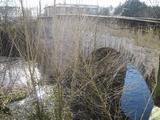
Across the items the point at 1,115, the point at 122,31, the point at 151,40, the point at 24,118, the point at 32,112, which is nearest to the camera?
the point at 32,112

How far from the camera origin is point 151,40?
779cm

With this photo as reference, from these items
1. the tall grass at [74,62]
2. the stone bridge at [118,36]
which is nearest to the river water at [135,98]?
the tall grass at [74,62]

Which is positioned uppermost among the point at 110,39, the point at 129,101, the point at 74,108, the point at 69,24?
the point at 69,24

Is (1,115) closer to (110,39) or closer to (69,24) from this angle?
(69,24)

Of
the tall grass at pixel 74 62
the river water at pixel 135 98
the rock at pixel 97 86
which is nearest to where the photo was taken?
the tall grass at pixel 74 62

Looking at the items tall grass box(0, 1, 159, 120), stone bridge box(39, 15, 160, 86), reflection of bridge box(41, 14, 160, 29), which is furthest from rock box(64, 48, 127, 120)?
reflection of bridge box(41, 14, 160, 29)

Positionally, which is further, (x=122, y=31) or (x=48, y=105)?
(x=122, y=31)

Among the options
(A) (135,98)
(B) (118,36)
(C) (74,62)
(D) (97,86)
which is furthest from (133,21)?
(A) (135,98)

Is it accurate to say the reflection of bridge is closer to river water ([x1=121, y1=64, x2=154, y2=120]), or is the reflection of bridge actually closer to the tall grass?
the tall grass

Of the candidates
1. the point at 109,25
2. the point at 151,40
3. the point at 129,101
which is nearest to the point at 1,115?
the point at 151,40

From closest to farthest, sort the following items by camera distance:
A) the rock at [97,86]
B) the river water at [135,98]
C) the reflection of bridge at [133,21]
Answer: the rock at [97,86]
the reflection of bridge at [133,21]
the river water at [135,98]

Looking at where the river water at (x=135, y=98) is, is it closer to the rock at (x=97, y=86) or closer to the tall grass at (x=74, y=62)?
the tall grass at (x=74, y=62)

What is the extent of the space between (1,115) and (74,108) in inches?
85.9

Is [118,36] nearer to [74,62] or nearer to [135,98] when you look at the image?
[135,98]
